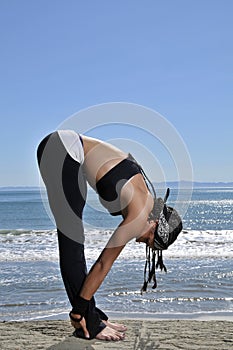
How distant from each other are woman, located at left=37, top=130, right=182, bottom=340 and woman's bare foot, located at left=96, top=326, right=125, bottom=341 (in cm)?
28

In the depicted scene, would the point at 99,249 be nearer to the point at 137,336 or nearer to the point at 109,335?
the point at 137,336

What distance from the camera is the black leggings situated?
3.48m

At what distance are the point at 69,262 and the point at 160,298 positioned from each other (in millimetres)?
3022

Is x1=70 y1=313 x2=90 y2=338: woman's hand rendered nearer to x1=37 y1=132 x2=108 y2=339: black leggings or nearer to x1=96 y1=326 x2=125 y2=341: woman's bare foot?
x1=37 y1=132 x2=108 y2=339: black leggings

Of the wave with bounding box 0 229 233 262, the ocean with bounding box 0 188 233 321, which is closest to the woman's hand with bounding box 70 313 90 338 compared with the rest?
the ocean with bounding box 0 188 233 321

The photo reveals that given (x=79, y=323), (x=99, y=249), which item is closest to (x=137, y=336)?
(x=79, y=323)

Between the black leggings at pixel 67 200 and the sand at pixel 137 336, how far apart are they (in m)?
0.71

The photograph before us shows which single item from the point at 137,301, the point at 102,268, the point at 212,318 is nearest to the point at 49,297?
the point at 137,301

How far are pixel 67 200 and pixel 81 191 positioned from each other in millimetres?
112

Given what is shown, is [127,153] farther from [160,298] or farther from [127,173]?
[160,298]

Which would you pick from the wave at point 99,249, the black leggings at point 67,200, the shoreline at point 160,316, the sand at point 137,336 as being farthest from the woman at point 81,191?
the wave at point 99,249

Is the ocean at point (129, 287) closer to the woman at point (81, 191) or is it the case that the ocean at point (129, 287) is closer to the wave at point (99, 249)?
the wave at point (99, 249)

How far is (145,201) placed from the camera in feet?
10.9

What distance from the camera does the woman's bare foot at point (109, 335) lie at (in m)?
3.91
